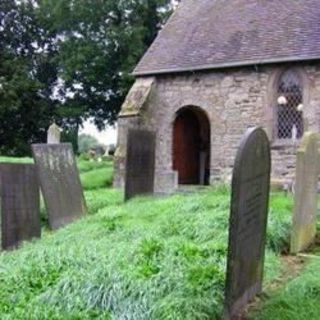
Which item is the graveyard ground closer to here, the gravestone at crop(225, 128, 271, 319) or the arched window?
the gravestone at crop(225, 128, 271, 319)

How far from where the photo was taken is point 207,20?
786 inches

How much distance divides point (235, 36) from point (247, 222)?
14.2 metres

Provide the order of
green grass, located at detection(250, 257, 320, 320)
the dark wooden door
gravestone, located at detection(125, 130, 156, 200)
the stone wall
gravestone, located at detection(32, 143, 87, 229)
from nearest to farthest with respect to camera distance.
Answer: green grass, located at detection(250, 257, 320, 320) < gravestone, located at detection(32, 143, 87, 229) < gravestone, located at detection(125, 130, 156, 200) < the stone wall < the dark wooden door

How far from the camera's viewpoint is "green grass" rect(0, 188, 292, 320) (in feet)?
14.0

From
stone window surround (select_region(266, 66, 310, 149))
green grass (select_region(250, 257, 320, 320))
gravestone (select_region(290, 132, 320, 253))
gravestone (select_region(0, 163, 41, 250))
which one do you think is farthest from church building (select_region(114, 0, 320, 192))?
green grass (select_region(250, 257, 320, 320))

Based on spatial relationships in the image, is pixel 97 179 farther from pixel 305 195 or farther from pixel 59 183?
pixel 305 195

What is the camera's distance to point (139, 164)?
10.8m

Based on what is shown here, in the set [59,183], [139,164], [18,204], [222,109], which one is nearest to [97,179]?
[222,109]

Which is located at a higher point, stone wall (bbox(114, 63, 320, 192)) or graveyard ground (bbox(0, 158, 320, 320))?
stone wall (bbox(114, 63, 320, 192))

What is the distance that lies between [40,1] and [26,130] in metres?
7.66

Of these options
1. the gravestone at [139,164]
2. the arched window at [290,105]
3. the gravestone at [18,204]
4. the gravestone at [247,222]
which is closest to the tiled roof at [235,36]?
the arched window at [290,105]

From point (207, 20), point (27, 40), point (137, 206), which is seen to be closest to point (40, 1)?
point (27, 40)

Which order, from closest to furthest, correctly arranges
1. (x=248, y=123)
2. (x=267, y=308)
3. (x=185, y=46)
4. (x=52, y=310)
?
(x=52, y=310) → (x=267, y=308) → (x=248, y=123) → (x=185, y=46)

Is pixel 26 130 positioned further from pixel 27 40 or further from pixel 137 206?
pixel 137 206
